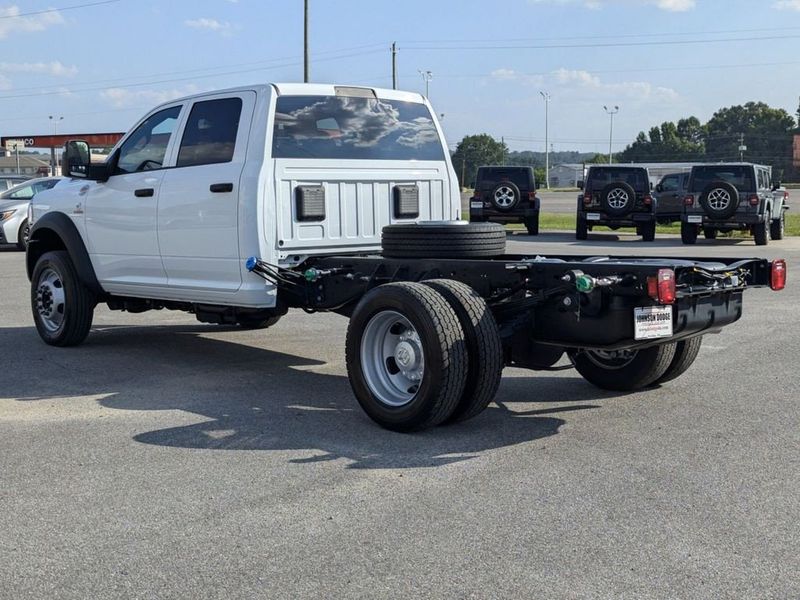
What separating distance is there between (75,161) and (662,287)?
5.44 meters

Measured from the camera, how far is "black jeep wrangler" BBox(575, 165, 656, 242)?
964 inches

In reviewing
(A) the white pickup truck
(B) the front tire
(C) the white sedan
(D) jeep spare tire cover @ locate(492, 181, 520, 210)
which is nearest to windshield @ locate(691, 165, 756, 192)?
(D) jeep spare tire cover @ locate(492, 181, 520, 210)

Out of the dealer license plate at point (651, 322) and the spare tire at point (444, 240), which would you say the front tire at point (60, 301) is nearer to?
the spare tire at point (444, 240)

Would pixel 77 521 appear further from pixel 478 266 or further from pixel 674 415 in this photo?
pixel 674 415

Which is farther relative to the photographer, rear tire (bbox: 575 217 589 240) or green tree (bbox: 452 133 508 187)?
green tree (bbox: 452 133 508 187)

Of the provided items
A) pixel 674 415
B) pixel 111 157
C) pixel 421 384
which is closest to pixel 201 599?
pixel 421 384

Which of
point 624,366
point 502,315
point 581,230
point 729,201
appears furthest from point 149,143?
point 581,230

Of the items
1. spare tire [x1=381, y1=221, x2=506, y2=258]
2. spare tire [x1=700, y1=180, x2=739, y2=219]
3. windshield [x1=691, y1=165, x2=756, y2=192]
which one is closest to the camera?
spare tire [x1=381, y1=221, x2=506, y2=258]

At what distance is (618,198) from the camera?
80.6 feet

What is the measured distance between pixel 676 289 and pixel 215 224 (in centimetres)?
344

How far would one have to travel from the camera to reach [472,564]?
3873 millimetres

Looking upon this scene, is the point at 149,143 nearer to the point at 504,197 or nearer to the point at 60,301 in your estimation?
the point at 60,301

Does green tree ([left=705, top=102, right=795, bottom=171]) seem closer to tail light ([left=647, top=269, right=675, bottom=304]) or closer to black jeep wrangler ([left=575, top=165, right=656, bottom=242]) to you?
black jeep wrangler ([left=575, top=165, right=656, bottom=242])

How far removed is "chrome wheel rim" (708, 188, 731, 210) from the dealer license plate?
17.8m
